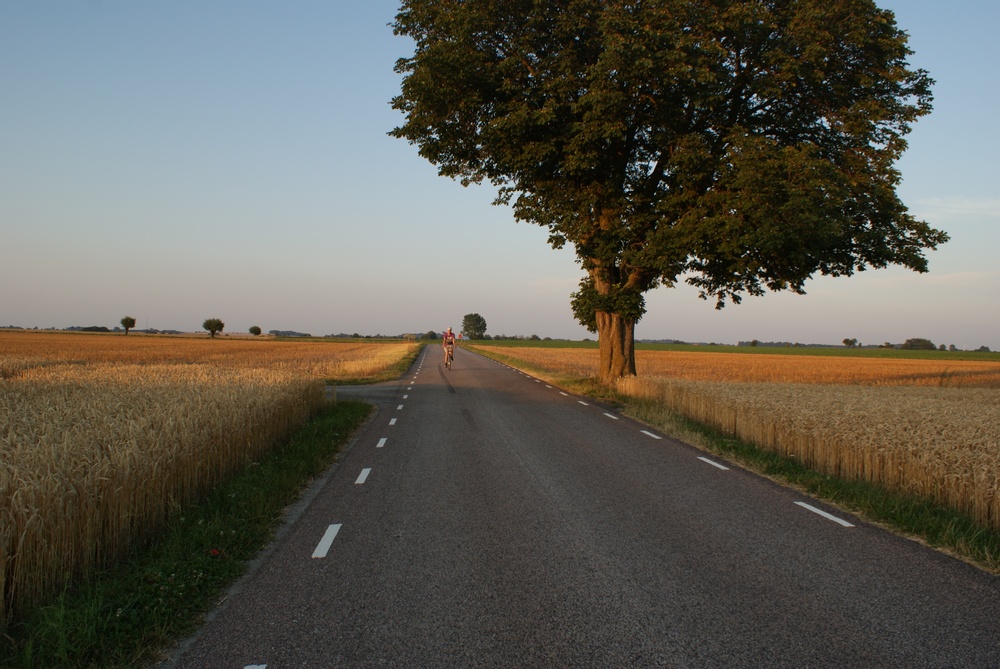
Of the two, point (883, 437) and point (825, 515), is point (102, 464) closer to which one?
point (825, 515)

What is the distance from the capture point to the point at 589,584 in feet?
16.5

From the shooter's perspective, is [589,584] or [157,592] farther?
[589,584]

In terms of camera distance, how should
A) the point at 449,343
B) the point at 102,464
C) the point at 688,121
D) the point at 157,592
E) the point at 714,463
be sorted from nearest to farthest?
1. the point at 157,592
2. the point at 102,464
3. the point at 714,463
4. the point at 688,121
5. the point at 449,343

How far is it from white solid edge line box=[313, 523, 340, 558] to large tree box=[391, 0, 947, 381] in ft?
43.2

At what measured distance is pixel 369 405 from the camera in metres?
18.3

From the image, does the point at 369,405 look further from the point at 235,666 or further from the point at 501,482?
the point at 235,666

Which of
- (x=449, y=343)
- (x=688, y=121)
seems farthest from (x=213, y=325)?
(x=688, y=121)

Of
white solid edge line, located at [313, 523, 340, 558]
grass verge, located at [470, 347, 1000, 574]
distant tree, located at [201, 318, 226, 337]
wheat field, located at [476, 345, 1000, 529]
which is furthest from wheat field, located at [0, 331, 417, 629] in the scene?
distant tree, located at [201, 318, 226, 337]

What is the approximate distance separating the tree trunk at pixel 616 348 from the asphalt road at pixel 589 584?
593 inches

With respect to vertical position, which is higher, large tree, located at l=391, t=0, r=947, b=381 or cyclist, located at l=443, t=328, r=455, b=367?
large tree, located at l=391, t=0, r=947, b=381

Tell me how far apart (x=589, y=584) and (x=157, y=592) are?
319cm

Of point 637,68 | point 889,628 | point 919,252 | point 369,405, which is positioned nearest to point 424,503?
point 889,628

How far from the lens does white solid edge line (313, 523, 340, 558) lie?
580cm

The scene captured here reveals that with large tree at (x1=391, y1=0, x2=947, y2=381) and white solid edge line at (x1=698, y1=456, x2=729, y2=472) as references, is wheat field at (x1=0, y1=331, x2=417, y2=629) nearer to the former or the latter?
white solid edge line at (x1=698, y1=456, x2=729, y2=472)
